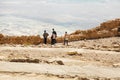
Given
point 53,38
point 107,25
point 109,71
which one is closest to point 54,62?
point 109,71

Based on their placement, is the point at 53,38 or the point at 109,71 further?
the point at 53,38

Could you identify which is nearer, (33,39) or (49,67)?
(49,67)

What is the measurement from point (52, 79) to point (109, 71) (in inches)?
168

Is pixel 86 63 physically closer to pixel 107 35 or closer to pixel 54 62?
pixel 54 62

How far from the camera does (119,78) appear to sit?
23156mm

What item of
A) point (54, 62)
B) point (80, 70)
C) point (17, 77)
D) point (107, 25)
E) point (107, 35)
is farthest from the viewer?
point (107, 25)

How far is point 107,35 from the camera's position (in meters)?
62.4

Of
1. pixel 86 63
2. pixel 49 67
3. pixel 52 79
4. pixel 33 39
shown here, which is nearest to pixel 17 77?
pixel 52 79

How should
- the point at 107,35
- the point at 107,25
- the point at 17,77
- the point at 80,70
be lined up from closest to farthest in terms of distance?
the point at 17,77
the point at 80,70
the point at 107,35
the point at 107,25

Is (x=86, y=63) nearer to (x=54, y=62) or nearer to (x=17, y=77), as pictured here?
(x=54, y=62)

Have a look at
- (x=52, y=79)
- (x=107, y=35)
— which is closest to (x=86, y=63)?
(x=52, y=79)

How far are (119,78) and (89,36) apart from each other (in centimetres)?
4078

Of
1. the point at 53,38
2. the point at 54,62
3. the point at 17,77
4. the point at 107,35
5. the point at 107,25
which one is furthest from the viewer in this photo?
the point at 107,25

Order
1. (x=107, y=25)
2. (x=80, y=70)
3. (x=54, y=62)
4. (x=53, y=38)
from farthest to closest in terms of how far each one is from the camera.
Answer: (x=107, y=25)
(x=53, y=38)
(x=54, y=62)
(x=80, y=70)
